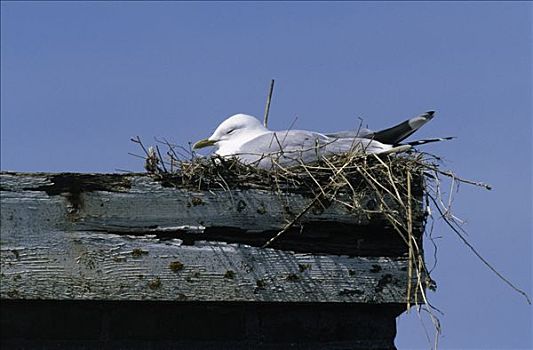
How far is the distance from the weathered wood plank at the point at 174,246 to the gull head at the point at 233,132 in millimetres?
1967

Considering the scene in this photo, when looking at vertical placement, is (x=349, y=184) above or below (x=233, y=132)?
below

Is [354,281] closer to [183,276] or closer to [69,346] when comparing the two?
[183,276]

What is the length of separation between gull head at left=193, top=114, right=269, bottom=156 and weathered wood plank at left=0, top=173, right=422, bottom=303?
1.97 metres

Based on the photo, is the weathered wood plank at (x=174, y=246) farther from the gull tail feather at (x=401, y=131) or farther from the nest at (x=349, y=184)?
the gull tail feather at (x=401, y=131)

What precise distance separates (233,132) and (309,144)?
138cm

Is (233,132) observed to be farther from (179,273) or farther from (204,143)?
(179,273)

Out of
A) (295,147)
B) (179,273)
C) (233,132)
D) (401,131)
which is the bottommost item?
(179,273)

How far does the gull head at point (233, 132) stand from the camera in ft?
13.8

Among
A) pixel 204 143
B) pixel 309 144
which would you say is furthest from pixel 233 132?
pixel 309 144

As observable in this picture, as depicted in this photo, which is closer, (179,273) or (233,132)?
(179,273)

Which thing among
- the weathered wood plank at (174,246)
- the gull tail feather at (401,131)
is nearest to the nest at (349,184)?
the weathered wood plank at (174,246)

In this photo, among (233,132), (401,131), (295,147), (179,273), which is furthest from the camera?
(233,132)

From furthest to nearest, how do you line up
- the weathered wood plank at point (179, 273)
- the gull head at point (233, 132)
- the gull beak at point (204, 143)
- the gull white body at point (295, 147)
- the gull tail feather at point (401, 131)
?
the gull beak at point (204, 143)
the gull head at point (233, 132)
the gull tail feather at point (401, 131)
the gull white body at point (295, 147)
the weathered wood plank at point (179, 273)

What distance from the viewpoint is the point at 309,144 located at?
294 centimetres
